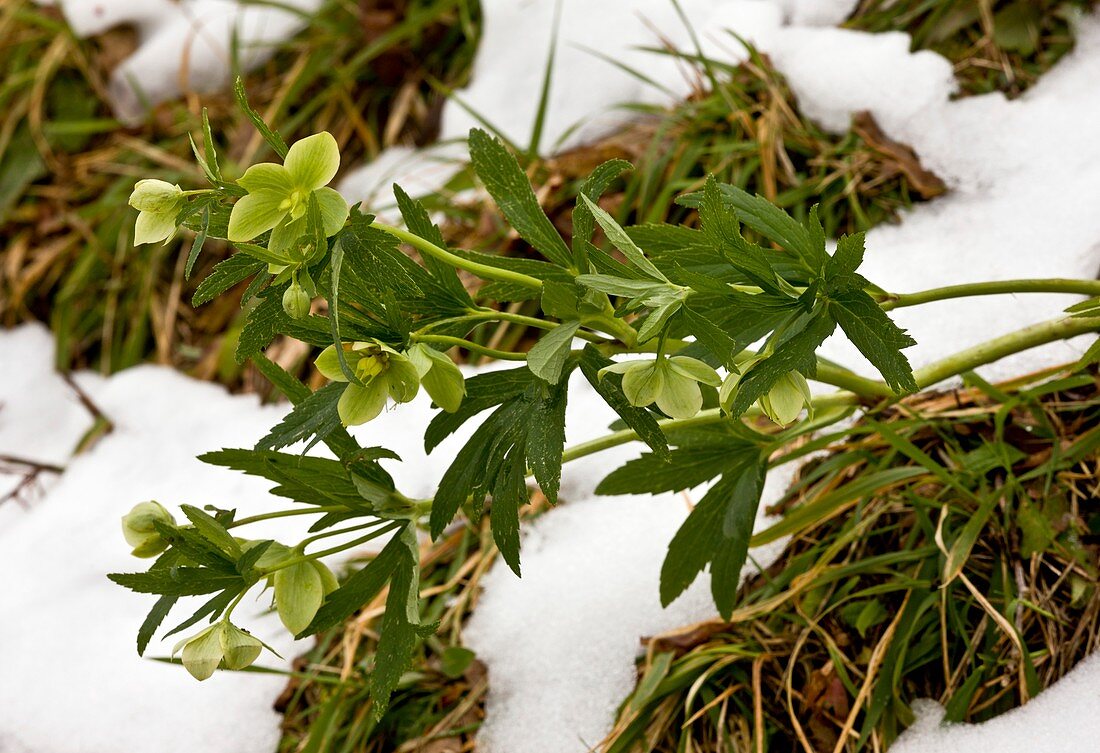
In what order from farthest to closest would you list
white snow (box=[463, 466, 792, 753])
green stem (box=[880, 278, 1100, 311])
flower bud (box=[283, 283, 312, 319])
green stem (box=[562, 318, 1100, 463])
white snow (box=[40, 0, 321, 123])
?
white snow (box=[40, 0, 321, 123]), white snow (box=[463, 466, 792, 753]), green stem (box=[562, 318, 1100, 463]), green stem (box=[880, 278, 1100, 311]), flower bud (box=[283, 283, 312, 319])

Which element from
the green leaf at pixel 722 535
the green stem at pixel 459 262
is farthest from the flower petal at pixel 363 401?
the green leaf at pixel 722 535

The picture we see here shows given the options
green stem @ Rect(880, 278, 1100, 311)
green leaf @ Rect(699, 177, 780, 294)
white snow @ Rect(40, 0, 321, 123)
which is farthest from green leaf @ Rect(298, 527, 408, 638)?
white snow @ Rect(40, 0, 321, 123)

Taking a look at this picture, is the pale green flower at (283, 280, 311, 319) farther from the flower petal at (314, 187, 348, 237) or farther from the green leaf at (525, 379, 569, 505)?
the green leaf at (525, 379, 569, 505)

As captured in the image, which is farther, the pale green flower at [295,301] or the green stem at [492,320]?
the green stem at [492,320]

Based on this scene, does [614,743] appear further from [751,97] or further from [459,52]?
[459,52]

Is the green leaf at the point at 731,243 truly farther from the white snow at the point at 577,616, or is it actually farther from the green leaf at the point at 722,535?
the white snow at the point at 577,616

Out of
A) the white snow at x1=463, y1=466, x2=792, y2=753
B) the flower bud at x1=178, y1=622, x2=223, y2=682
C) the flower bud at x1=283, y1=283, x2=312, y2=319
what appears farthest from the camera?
the white snow at x1=463, y1=466, x2=792, y2=753

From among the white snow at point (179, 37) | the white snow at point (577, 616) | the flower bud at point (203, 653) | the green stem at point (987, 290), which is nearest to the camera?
the flower bud at point (203, 653)

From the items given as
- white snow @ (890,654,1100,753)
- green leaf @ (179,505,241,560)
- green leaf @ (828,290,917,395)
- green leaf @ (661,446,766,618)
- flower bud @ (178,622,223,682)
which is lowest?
white snow @ (890,654,1100,753)
